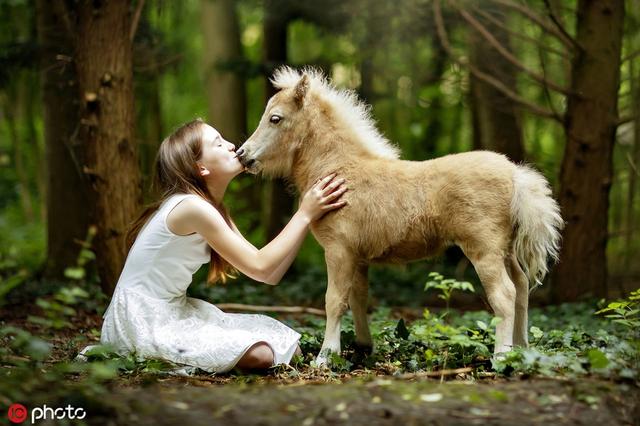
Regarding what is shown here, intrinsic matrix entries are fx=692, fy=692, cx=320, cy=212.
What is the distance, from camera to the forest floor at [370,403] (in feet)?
11.2

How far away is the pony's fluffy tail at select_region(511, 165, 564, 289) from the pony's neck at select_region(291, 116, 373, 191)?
4.01ft

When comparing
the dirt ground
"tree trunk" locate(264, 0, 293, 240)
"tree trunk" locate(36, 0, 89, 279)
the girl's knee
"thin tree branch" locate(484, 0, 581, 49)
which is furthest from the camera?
"tree trunk" locate(264, 0, 293, 240)

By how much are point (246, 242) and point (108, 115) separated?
2.73 metres

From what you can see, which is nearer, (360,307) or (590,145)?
(360,307)

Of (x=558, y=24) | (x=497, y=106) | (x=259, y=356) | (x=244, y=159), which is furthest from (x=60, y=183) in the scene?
(x=558, y=24)

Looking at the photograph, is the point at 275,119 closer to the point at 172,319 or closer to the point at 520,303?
the point at 172,319

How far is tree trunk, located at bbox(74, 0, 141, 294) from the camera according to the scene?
6.96 m

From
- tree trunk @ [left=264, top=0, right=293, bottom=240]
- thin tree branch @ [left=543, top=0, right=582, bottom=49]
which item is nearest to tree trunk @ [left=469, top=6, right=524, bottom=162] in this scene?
thin tree branch @ [left=543, top=0, right=582, bottom=49]

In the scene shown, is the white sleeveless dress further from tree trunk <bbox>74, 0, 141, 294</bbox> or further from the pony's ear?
tree trunk <bbox>74, 0, 141, 294</bbox>

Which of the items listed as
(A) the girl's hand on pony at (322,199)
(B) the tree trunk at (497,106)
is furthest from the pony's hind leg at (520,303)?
(B) the tree trunk at (497,106)

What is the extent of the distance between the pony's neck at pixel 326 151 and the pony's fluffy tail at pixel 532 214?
4.01 ft

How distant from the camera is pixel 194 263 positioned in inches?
207

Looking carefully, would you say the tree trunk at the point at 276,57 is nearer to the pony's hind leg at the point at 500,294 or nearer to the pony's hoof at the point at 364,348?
the pony's hoof at the point at 364,348

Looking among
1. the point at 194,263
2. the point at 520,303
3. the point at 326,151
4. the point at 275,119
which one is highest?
the point at 275,119
